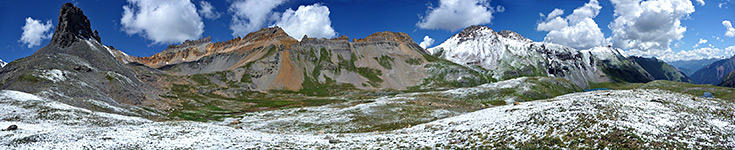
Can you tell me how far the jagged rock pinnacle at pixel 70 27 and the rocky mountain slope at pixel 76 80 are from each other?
115 centimetres

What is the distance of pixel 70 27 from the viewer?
17450 cm

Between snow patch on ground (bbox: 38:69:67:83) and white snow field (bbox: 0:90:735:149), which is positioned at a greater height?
snow patch on ground (bbox: 38:69:67:83)

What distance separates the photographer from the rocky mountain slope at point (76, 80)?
76.8 m

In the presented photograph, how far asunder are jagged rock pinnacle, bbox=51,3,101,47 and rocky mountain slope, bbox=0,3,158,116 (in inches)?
45.1

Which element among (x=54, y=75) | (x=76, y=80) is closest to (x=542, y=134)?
(x=54, y=75)

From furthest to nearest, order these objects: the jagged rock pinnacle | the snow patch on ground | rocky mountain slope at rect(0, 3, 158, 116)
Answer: the jagged rock pinnacle
the snow patch on ground
rocky mountain slope at rect(0, 3, 158, 116)

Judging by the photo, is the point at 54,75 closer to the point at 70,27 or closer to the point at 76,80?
the point at 76,80

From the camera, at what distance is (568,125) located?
21.6 metres

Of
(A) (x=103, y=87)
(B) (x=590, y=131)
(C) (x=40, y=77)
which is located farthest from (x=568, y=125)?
(A) (x=103, y=87)

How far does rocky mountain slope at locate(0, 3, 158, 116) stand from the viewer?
76.8 m

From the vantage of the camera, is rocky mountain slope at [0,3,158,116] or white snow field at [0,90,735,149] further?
rocky mountain slope at [0,3,158,116]

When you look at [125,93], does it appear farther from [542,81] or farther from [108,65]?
[542,81]

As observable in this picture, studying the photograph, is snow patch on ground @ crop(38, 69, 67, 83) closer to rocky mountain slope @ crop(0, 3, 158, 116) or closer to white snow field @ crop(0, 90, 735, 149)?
rocky mountain slope @ crop(0, 3, 158, 116)

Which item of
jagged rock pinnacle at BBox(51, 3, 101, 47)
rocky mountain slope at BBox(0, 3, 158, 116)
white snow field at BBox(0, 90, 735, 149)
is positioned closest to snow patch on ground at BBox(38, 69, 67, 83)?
rocky mountain slope at BBox(0, 3, 158, 116)
